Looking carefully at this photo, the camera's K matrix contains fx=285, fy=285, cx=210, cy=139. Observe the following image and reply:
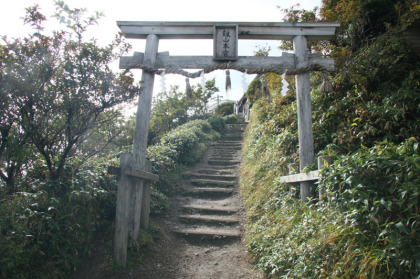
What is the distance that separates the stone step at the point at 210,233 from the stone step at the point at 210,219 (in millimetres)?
286

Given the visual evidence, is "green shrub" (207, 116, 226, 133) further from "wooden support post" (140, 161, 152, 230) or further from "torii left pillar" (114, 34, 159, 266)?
"torii left pillar" (114, 34, 159, 266)

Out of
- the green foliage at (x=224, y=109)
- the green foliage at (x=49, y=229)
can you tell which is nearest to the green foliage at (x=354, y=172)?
the green foliage at (x=49, y=229)

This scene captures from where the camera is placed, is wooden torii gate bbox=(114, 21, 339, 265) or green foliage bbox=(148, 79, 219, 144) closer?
wooden torii gate bbox=(114, 21, 339, 265)

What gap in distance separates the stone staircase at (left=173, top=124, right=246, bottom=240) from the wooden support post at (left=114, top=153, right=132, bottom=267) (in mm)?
1513

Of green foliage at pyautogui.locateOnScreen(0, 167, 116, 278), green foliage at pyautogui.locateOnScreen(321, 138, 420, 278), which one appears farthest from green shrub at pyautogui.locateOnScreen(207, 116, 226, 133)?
green foliage at pyautogui.locateOnScreen(321, 138, 420, 278)

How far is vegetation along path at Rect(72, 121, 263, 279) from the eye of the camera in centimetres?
431

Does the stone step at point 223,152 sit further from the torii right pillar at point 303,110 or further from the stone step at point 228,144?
the torii right pillar at point 303,110

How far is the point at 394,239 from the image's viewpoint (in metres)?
2.65

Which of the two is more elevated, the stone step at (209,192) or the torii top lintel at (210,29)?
the torii top lintel at (210,29)

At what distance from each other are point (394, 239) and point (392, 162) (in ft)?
2.74

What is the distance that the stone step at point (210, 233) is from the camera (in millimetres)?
5372

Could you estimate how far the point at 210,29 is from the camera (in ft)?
16.3

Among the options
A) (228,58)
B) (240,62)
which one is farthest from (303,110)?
(228,58)

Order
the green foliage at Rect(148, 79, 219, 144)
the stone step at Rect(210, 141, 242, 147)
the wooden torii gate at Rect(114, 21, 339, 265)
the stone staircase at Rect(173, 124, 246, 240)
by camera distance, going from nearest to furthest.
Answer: the wooden torii gate at Rect(114, 21, 339, 265) < the stone staircase at Rect(173, 124, 246, 240) < the stone step at Rect(210, 141, 242, 147) < the green foliage at Rect(148, 79, 219, 144)
